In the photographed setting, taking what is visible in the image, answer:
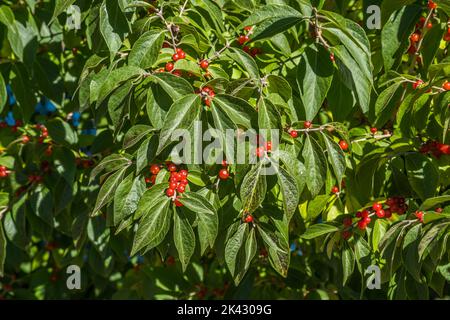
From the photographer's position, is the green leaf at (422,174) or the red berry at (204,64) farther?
the green leaf at (422,174)

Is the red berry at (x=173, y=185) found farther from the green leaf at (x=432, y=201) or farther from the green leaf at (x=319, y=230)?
the green leaf at (x=432, y=201)

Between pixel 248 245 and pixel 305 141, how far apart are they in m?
0.33

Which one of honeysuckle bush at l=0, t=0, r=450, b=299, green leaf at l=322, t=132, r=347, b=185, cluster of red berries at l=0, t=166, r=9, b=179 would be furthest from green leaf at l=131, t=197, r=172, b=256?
cluster of red berries at l=0, t=166, r=9, b=179

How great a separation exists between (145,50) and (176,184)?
1.20 ft

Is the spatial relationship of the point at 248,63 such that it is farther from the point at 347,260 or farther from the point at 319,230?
the point at 347,260

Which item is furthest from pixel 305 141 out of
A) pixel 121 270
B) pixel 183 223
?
pixel 121 270

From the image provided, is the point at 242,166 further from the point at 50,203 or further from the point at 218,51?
the point at 50,203

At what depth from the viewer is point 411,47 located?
214cm

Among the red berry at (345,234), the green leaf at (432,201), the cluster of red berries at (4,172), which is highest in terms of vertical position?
the cluster of red berries at (4,172)

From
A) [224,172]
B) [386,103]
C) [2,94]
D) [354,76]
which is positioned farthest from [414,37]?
[2,94]

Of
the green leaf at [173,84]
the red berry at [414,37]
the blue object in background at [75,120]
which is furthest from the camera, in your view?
the blue object in background at [75,120]

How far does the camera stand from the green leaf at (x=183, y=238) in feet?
5.66

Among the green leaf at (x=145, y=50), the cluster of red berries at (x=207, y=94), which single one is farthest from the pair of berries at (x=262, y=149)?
the green leaf at (x=145, y=50)

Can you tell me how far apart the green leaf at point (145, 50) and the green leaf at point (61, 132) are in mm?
723
